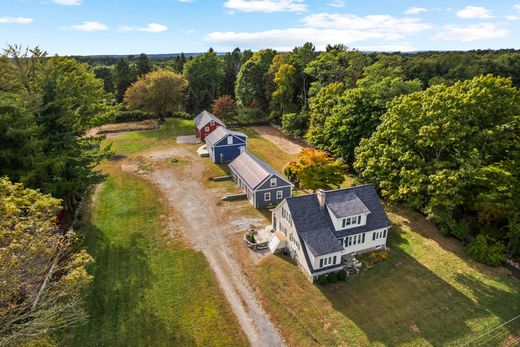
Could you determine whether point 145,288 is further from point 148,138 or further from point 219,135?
point 148,138

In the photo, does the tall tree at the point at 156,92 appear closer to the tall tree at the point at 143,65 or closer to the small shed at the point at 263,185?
the tall tree at the point at 143,65

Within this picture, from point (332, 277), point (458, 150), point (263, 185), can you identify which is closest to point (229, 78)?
point (263, 185)

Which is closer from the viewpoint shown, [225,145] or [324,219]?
[324,219]

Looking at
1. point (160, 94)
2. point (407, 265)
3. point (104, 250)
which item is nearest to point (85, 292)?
point (104, 250)

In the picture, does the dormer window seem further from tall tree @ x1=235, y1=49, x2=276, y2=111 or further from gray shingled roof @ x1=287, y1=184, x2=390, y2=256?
tall tree @ x1=235, y1=49, x2=276, y2=111

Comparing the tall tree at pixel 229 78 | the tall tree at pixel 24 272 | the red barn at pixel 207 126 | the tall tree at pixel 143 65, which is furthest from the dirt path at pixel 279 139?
the tall tree at pixel 24 272

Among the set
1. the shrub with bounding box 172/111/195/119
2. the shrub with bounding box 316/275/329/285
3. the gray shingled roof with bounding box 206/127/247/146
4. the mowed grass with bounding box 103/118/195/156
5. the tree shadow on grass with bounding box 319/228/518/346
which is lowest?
the tree shadow on grass with bounding box 319/228/518/346

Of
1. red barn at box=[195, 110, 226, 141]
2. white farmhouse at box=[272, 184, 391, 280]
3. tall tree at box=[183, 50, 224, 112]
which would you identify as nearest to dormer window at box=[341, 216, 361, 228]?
white farmhouse at box=[272, 184, 391, 280]
